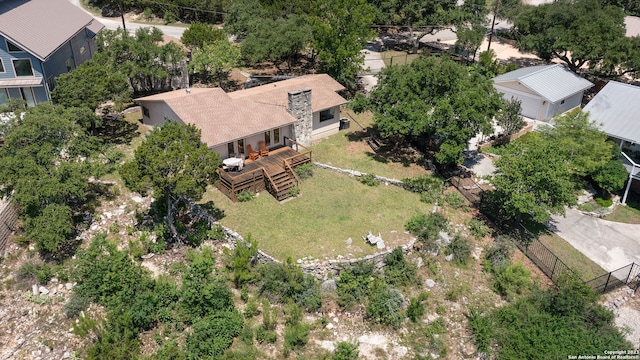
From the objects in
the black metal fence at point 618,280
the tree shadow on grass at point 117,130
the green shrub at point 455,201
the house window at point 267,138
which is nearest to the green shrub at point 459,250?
the green shrub at point 455,201

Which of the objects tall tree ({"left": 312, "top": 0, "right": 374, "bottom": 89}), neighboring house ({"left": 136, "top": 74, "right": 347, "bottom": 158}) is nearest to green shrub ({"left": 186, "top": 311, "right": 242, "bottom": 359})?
neighboring house ({"left": 136, "top": 74, "right": 347, "bottom": 158})

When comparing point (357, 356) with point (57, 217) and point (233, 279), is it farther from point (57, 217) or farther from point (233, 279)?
point (57, 217)

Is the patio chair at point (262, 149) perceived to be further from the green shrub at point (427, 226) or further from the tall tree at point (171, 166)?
the green shrub at point (427, 226)

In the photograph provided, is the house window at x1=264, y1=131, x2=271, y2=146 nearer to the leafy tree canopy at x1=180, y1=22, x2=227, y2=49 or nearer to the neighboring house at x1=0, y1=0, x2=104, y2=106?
the leafy tree canopy at x1=180, y1=22, x2=227, y2=49

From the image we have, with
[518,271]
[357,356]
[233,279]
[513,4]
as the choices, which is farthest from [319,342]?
[513,4]

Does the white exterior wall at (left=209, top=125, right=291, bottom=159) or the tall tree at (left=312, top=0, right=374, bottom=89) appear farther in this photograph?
the tall tree at (left=312, top=0, right=374, bottom=89)

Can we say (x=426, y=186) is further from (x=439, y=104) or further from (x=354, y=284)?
(x=354, y=284)
